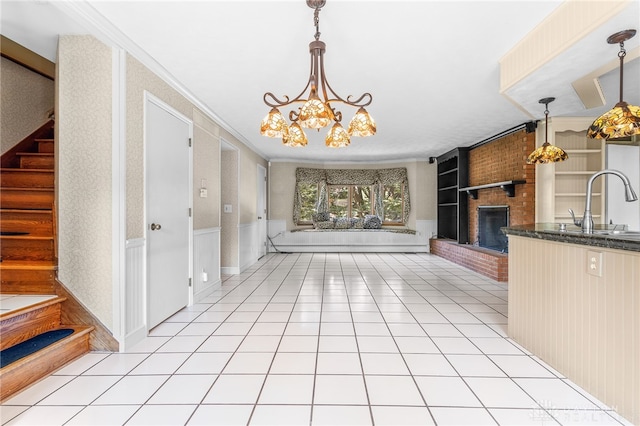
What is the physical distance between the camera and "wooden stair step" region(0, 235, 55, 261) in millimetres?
2736

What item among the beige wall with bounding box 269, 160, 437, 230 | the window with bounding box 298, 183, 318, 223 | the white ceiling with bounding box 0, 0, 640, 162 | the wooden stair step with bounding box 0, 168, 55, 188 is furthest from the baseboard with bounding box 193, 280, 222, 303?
the window with bounding box 298, 183, 318, 223

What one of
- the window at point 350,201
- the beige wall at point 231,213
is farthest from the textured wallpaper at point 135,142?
the window at point 350,201

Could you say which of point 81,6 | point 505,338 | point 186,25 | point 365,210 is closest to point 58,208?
point 81,6

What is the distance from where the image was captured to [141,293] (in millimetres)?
2646

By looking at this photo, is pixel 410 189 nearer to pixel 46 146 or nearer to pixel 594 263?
pixel 594 263

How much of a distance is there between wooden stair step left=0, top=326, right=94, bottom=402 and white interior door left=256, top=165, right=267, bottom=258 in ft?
15.0

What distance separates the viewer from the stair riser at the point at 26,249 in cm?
274

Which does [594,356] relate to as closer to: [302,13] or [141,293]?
[302,13]

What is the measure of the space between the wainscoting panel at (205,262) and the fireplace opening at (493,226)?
467 centimetres

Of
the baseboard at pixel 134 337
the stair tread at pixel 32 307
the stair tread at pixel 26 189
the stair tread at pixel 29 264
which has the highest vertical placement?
the stair tread at pixel 26 189

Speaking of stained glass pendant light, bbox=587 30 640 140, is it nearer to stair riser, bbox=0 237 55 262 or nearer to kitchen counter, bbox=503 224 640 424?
kitchen counter, bbox=503 224 640 424

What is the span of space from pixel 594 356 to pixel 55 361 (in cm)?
347

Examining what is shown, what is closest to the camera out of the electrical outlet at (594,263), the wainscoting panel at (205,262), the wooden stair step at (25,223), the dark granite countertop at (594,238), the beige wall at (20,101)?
the dark granite countertop at (594,238)

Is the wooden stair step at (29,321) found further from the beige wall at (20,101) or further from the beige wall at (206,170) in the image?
the beige wall at (20,101)
